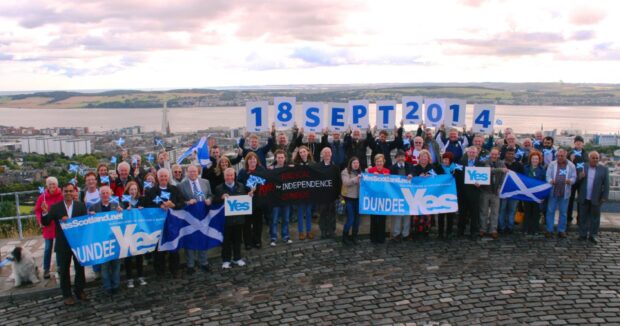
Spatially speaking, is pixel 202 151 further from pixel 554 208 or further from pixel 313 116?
pixel 554 208

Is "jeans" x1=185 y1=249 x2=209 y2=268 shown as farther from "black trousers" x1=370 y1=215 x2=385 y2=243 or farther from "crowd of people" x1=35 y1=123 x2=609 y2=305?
"black trousers" x1=370 y1=215 x2=385 y2=243

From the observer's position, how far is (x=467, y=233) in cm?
1032

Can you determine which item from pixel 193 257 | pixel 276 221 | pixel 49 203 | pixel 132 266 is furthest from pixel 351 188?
pixel 49 203

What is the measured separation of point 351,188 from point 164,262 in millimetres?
3728

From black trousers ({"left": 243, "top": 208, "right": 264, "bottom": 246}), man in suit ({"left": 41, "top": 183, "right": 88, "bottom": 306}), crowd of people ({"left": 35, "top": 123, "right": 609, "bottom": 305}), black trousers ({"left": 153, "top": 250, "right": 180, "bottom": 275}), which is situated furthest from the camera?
black trousers ({"left": 243, "top": 208, "right": 264, "bottom": 246})

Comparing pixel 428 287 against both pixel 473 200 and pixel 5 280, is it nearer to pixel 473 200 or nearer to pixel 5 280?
pixel 473 200

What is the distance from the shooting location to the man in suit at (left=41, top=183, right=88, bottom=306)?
734cm

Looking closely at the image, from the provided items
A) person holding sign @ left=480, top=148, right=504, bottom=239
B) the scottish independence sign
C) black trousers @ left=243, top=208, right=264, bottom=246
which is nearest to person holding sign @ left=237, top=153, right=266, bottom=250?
black trousers @ left=243, top=208, right=264, bottom=246

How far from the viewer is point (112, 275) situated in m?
7.91

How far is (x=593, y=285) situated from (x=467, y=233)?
9.42ft

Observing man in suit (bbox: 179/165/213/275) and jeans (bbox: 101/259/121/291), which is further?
man in suit (bbox: 179/165/213/275)

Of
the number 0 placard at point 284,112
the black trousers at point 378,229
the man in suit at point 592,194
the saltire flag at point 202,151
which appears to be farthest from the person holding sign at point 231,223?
the man in suit at point 592,194

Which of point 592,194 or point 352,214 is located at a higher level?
point 592,194

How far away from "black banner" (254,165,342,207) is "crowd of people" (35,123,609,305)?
0.40 feet
